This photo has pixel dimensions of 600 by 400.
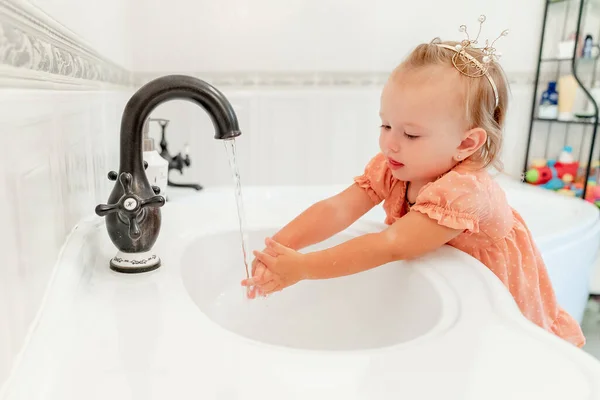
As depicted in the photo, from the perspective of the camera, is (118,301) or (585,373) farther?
(118,301)

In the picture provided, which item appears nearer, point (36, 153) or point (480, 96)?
point (36, 153)

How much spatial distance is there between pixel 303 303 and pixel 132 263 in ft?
1.11

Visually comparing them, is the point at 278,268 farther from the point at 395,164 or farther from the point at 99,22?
the point at 99,22

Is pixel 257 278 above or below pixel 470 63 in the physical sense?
below

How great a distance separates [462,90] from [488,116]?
73 millimetres

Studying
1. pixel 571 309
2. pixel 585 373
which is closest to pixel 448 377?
pixel 585 373

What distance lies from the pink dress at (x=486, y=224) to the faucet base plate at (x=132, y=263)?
372mm

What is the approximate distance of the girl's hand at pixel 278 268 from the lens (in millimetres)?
666

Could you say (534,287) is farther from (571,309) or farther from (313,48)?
(313,48)

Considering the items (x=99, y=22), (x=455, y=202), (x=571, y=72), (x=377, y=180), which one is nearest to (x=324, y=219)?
(x=377, y=180)

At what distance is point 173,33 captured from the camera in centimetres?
171

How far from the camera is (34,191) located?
48 centimetres

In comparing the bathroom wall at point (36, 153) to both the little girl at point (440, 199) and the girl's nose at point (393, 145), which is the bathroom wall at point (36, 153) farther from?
the girl's nose at point (393, 145)

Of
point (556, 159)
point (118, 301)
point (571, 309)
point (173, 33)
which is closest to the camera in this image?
point (118, 301)
